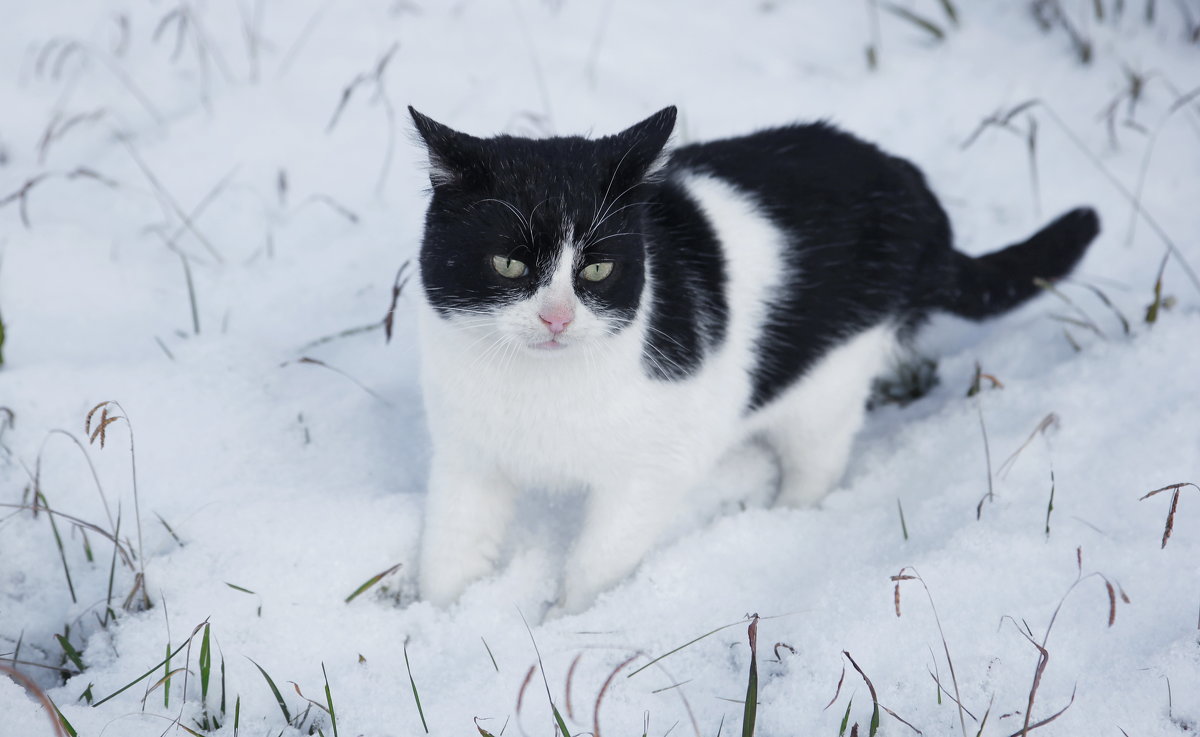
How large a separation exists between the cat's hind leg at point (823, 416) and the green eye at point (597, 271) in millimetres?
953

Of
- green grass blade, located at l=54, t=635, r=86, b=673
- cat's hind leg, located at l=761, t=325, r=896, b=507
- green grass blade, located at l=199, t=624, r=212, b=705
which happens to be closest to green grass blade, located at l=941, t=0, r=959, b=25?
cat's hind leg, located at l=761, t=325, r=896, b=507

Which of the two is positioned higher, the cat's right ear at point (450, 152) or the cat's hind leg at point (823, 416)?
the cat's right ear at point (450, 152)

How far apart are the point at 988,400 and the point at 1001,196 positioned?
48.5 inches

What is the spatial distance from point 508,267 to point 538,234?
0.31 ft

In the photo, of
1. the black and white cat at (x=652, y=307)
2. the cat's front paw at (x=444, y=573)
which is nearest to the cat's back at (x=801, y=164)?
the black and white cat at (x=652, y=307)

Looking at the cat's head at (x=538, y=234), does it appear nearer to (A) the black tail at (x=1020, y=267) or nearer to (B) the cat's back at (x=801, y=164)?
(B) the cat's back at (x=801, y=164)

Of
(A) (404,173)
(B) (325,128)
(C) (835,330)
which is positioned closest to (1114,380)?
(C) (835,330)

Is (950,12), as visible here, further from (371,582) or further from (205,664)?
(205,664)

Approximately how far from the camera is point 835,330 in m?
2.84

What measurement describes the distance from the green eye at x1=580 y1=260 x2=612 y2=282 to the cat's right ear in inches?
12.2

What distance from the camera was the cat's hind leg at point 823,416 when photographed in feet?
9.54

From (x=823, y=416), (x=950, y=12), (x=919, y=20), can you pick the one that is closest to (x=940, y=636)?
(x=823, y=416)

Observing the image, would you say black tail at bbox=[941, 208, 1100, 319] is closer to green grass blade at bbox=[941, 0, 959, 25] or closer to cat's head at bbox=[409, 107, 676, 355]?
cat's head at bbox=[409, 107, 676, 355]

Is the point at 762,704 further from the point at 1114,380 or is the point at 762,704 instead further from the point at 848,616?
the point at 1114,380
